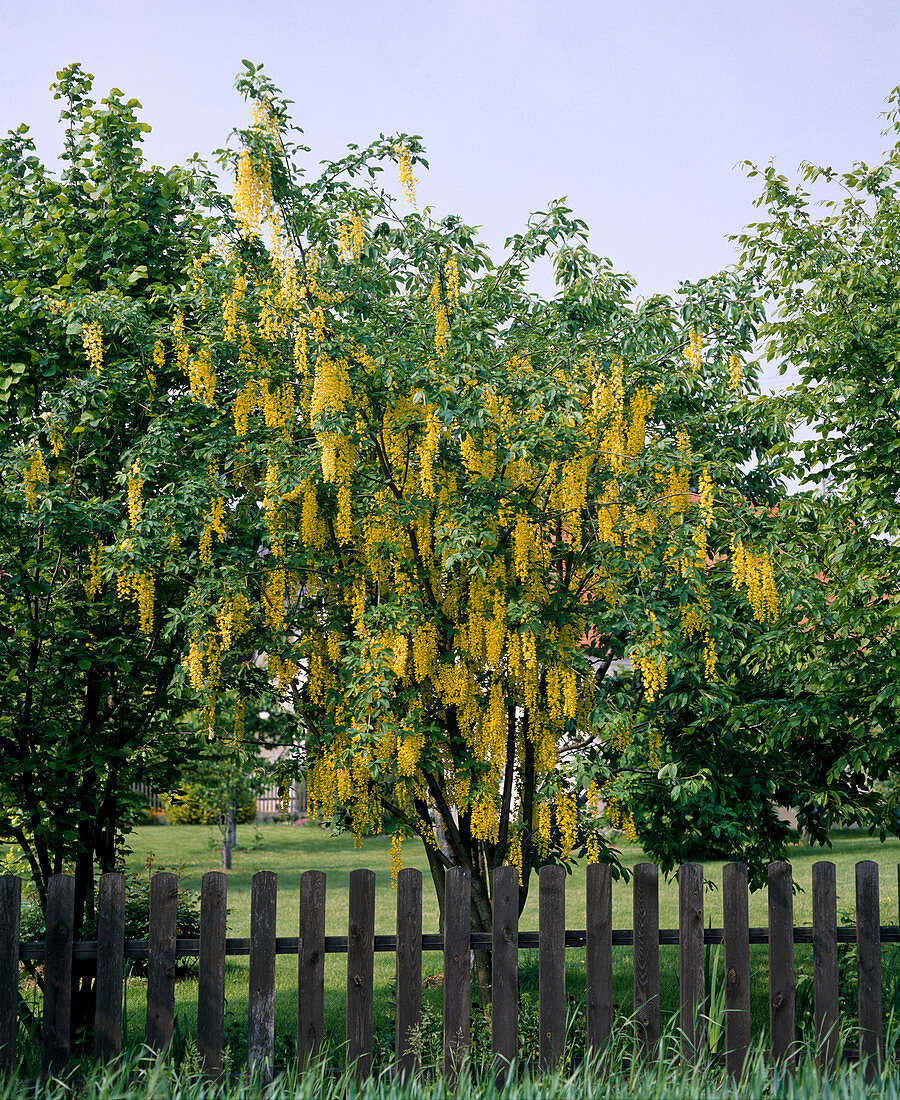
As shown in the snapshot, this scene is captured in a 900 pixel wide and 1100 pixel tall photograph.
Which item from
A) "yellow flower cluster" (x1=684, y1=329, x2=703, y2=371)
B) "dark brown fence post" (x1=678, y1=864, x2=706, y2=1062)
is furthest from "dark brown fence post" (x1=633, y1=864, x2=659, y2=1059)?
"yellow flower cluster" (x1=684, y1=329, x2=703, y2=371)

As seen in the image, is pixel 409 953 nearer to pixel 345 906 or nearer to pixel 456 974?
pixel 456 974

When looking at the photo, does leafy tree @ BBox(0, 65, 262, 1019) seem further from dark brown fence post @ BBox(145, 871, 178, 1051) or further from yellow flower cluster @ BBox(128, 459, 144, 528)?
dark brown fence post @ BBox(145, 871, 178, 1051)

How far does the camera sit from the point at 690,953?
4641mm

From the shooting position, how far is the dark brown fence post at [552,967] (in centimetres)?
449

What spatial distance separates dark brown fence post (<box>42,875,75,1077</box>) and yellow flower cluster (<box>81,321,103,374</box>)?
3079 mm

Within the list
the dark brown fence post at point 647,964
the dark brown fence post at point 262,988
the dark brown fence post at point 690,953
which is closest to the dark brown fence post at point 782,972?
the dark brown fence post at point 690,953

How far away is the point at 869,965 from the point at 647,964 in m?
1.07

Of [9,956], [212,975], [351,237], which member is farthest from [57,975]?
[351,237]

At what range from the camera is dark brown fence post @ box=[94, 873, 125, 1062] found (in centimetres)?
430

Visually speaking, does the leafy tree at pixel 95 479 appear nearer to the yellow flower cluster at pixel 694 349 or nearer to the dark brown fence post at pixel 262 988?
the dark brown fence post at pixel 262 988

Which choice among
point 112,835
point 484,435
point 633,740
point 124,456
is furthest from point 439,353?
point 112,835

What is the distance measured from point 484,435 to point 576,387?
Answer: 618mm

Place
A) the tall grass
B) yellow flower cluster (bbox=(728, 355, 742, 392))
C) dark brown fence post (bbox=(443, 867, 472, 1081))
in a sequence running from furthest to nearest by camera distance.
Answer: yellow flower cluster (bbox=(728, 355, 742, 392)), dark brown fence post (bbox=(443, 867, 472, 1081)), the tall grass

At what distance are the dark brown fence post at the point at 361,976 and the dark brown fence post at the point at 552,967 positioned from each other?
2.43 feet
